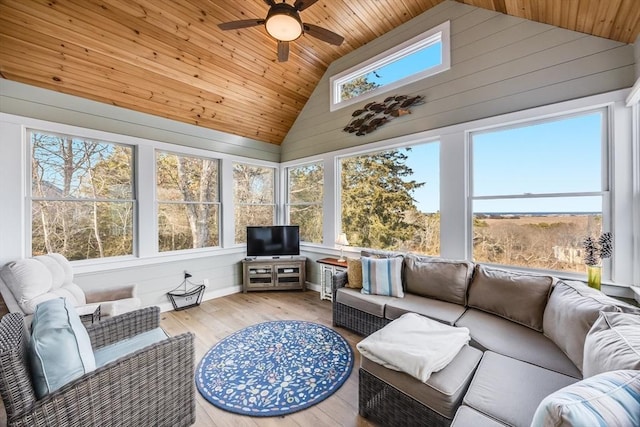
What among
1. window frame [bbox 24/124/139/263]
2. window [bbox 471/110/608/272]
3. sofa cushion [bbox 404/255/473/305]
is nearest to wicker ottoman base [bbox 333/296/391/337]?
sofa cushion [bbox 404/255/473/305]

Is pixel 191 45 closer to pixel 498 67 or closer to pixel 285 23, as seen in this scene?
pixel 285 23

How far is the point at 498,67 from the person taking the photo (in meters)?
2.72

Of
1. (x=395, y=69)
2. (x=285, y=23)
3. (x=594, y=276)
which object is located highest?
(x=395, y=69)

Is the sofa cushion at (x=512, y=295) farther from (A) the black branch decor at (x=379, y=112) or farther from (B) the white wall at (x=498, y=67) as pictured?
(A) the black branch decor at (x=379, y=112)

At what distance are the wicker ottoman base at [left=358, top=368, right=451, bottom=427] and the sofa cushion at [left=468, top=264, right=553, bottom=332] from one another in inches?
49.6

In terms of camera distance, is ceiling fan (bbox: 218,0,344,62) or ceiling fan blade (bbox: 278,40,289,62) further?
ceiling fan blade (bbox: 278,40,289,62)

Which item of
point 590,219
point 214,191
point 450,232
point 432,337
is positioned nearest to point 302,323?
point 432,337

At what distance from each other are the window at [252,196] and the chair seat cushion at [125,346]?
2762 mm

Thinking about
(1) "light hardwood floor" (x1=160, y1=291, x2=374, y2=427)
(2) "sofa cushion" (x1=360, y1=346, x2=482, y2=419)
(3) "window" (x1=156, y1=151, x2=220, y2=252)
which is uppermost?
(3) "window" (x1=156, y1=151, x2=220, y2=252)

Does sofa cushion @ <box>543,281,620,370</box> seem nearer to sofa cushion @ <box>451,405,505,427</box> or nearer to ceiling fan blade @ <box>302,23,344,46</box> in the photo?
sofa cushion @ <box>451,405,505,427</box>

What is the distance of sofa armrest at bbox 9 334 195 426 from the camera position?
1.14 m

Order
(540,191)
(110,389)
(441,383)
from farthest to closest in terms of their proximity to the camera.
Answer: (540,191)
(441,383)
(110,389)

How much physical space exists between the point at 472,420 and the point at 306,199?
4.12 meters

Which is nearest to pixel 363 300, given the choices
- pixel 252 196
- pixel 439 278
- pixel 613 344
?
pixel 439 278
